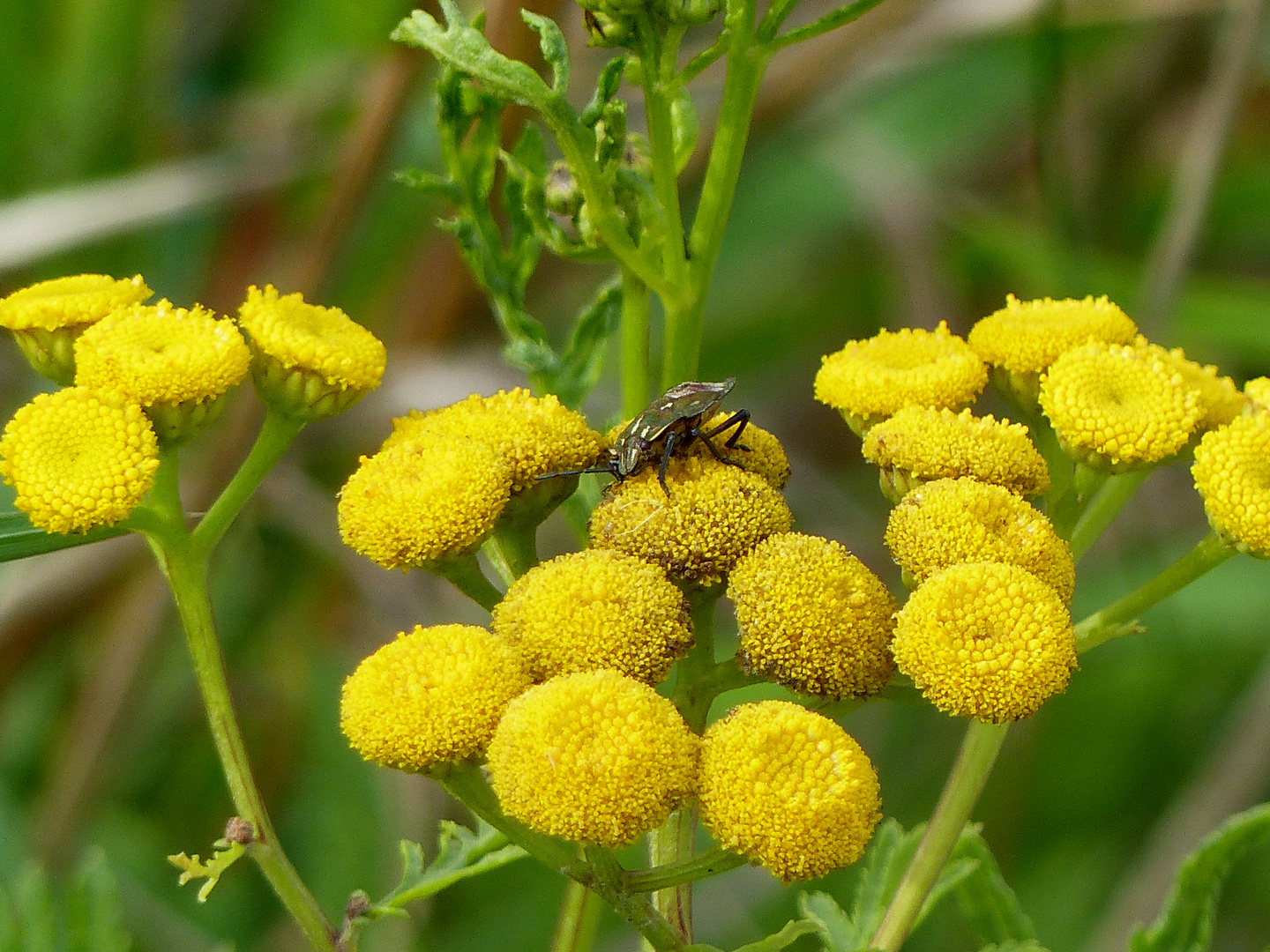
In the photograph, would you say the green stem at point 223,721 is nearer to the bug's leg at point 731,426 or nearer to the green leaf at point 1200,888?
the bug's leg at point 731,426

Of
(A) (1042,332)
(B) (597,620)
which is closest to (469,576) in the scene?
(B) (597,620)

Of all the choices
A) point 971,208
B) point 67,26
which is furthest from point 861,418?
point 67,26

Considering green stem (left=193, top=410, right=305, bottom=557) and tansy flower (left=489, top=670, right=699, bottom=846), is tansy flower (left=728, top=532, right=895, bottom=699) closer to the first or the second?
tansy flower (left=489, top=670, right=699, bottom=846)

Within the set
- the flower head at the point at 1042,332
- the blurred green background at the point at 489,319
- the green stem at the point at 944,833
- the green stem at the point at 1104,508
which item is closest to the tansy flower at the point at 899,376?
the flower head at the point at 1042,332

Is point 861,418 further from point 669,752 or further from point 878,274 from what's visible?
point 878,274

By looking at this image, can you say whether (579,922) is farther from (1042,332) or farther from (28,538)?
(1042,332)
